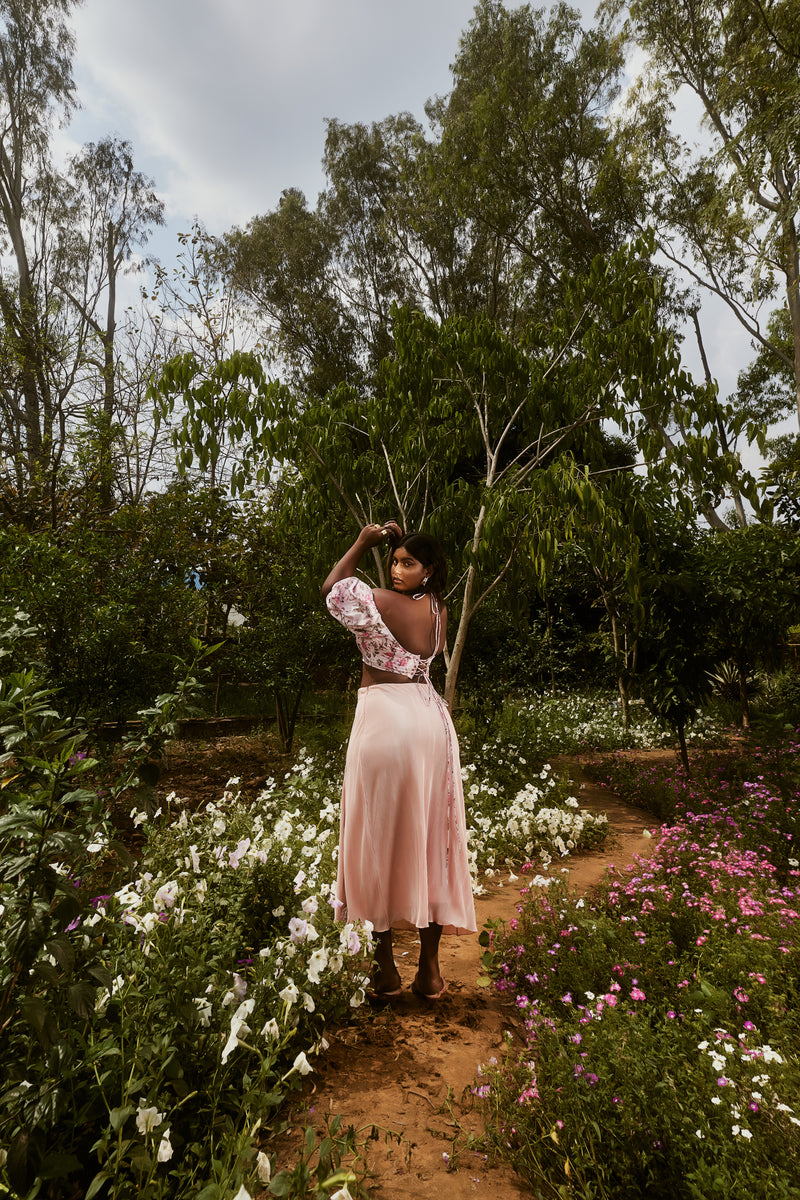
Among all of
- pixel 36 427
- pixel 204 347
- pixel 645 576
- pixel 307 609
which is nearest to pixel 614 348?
pixel 645 576

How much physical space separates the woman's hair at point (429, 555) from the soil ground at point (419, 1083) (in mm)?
1956

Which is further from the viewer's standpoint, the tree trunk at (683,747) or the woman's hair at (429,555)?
the tree trunk at (683,747)

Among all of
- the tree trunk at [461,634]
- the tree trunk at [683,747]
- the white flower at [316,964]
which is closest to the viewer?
the white flower at [316,964]

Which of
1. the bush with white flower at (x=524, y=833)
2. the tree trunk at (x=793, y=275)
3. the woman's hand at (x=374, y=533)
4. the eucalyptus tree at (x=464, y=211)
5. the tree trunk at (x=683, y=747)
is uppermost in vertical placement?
the eucalyptus tree at (x=464, y=211)

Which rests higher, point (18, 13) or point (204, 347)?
point (18, 13)

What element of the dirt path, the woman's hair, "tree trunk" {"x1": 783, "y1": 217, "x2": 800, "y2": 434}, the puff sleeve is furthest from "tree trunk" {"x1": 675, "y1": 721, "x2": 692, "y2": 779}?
"tree trunk" {"x1": 783, "y1": 217, "x2": 800, "y2": 434}

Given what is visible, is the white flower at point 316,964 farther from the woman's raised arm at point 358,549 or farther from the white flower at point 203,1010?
the woman's raised arm at point 358,549

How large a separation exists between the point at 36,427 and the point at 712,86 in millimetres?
15475

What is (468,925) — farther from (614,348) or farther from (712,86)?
(712,86)

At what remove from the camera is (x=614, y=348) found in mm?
5746

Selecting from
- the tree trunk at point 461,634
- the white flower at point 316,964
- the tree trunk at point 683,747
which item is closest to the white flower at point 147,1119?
the white flower at point 316,964

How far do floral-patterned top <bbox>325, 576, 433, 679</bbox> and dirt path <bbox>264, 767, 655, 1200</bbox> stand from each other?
152cm

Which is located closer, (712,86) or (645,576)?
(645,576)

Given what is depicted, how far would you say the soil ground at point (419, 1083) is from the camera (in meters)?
2.01
